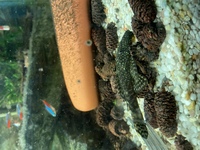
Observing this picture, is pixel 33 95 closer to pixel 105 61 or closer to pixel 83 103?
pixel 83 103

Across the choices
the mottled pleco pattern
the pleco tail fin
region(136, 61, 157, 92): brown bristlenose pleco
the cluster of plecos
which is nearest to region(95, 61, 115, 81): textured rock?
the cluster of plecos

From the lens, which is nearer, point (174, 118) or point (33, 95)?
point (174, 118)

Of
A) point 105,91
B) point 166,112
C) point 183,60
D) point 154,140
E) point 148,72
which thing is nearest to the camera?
point 183,60

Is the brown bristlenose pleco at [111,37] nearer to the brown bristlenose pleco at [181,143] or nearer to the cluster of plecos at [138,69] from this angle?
the cluster of plecos at [138,69]

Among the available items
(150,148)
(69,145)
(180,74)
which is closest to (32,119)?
(69,145)

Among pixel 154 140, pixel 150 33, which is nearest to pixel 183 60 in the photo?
pixel 150 33

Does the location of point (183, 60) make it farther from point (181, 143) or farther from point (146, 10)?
point (181, 143)
